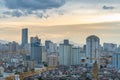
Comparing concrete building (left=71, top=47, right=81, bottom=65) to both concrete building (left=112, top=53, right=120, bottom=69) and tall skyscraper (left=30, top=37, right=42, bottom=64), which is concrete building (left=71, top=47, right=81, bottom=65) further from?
concrete building (left=112, top=53, right=120, bottom=69)

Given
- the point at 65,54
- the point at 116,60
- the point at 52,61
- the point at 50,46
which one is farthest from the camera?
the point at 50,46

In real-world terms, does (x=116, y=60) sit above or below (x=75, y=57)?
below

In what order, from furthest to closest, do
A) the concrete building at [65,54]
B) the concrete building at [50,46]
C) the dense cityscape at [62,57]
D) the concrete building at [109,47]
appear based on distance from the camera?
the concrete building at [50,46] → the concrete building at [109,47] → the concrete building at [65,54] → the dense cityscape at [62,57]

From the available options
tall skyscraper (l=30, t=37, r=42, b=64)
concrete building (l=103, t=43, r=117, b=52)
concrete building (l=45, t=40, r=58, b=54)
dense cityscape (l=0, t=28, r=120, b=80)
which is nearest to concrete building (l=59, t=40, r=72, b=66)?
dense cityscape (l=0, t=28, r=120, b=80)

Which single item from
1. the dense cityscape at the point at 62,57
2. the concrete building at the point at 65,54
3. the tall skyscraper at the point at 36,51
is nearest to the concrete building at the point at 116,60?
the dense cityscape at the point at 62,57

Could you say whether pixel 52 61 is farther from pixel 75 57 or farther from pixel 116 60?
pixel 116 60

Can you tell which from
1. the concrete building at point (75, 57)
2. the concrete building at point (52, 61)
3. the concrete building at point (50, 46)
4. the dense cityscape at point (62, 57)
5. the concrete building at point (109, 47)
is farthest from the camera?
the concrete building at point (50, 46)

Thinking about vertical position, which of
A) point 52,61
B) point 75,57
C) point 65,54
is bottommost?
point 52,61

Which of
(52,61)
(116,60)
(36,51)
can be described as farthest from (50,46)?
(116,60)

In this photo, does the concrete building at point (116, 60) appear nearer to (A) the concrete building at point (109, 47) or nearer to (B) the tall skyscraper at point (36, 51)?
(A) the concrete building at point (109, 47)

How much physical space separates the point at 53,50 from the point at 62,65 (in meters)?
11.2

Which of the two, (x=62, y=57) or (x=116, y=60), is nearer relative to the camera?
(x=116, y=60)

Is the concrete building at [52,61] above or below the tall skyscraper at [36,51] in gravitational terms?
below

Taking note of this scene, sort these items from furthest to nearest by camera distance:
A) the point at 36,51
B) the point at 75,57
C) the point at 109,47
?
1. the point at 109,47
2. the point at 36,51
3. the point at 75,57
